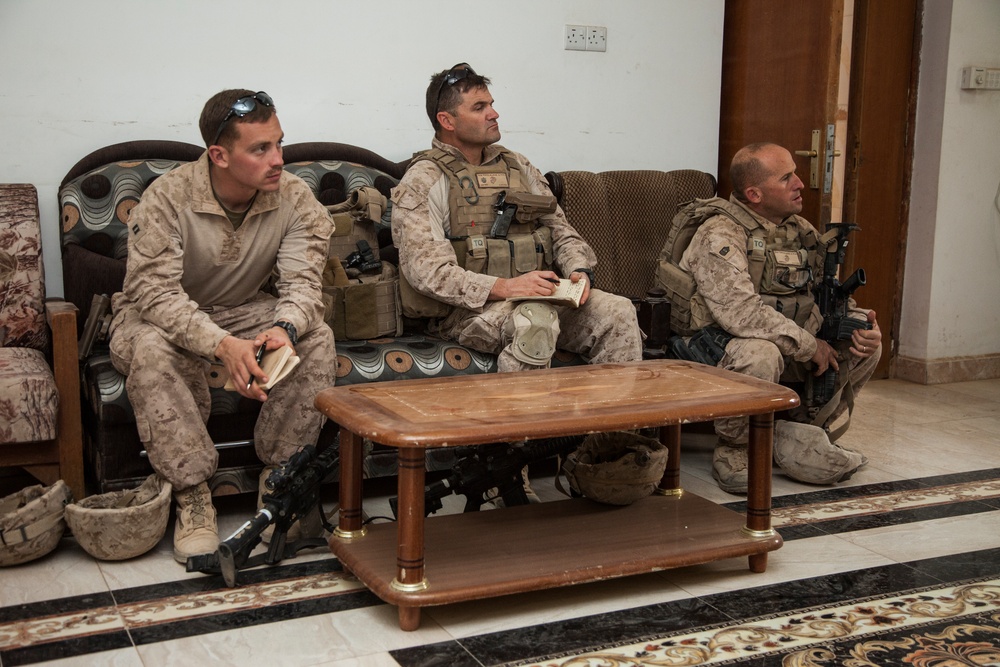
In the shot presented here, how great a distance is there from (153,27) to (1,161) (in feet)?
2.37

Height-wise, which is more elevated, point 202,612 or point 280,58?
point 280,58

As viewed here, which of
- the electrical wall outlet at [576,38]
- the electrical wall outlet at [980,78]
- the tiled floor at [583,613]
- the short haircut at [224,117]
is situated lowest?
the tiled floor at [583,613]

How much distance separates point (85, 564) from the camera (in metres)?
2.86

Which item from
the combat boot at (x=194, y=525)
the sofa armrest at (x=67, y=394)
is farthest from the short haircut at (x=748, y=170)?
the sofa armrest at (x=67, y=394)

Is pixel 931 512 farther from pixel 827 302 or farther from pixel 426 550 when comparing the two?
pixel 426 550

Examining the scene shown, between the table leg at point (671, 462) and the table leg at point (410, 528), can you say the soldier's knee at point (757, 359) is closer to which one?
the table leg at point (671, 462)

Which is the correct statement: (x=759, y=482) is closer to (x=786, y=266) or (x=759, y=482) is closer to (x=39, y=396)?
(x=786, y=266)

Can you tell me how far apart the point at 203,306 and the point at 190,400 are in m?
0.43

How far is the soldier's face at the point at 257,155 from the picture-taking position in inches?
120

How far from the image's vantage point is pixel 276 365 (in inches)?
113

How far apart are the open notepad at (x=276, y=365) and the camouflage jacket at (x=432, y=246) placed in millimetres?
798

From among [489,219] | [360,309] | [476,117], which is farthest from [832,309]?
[360,309]

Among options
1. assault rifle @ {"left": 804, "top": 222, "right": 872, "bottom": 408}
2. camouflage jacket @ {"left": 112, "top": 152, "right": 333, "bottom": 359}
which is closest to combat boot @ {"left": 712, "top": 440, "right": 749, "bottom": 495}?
assault rifle @ {"left": 804, "top": 222, "right": 872, "bottom": 408}

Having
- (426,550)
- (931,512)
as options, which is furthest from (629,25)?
(426,550)
